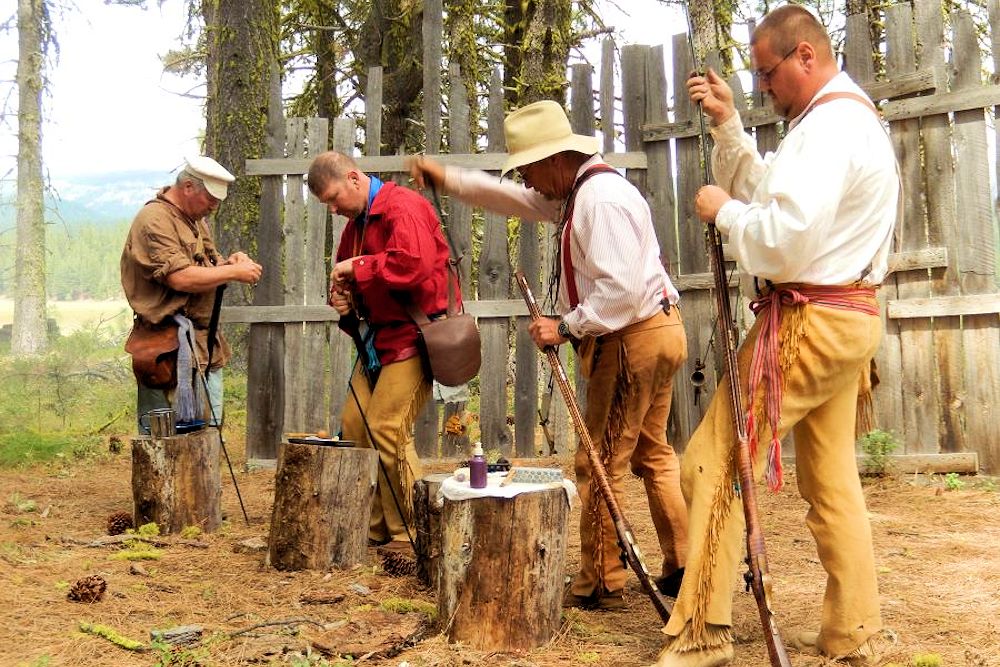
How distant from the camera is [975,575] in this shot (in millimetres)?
4938

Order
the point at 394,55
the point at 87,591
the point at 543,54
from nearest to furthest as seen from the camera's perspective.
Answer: the point at 87,591, the point at 543,54, the point at 394,55

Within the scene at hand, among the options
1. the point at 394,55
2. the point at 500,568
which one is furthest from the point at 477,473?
the point at 394,55

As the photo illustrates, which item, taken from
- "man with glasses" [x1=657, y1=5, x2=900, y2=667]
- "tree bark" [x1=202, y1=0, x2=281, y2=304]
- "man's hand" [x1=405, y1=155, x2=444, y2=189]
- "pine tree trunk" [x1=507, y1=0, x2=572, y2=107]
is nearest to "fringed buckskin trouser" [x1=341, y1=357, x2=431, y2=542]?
"man's hand" [x1=405, y1=155, x2=444, y2=189]

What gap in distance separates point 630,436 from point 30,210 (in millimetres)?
18718

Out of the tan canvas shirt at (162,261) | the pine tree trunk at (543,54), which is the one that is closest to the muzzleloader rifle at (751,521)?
the tan canvas shirt at (162,261)

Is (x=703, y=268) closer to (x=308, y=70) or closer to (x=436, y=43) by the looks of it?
(x=436, y=43)

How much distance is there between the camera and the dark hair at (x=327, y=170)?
5.33 meters

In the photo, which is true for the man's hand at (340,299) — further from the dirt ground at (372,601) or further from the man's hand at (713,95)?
the man's hand at (713,95)

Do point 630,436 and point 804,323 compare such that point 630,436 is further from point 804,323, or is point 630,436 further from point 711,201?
point 711,201

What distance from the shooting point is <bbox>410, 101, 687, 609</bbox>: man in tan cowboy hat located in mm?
4094

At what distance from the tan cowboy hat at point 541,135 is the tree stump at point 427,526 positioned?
169 cm

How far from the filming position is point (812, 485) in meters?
A: 3.58

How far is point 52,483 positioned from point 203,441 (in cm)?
261

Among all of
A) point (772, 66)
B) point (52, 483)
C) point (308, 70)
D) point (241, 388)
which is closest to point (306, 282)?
point (52, 483)
